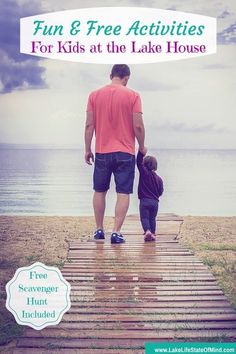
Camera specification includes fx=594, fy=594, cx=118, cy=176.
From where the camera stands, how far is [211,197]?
3.06 m

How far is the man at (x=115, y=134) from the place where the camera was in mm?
2887

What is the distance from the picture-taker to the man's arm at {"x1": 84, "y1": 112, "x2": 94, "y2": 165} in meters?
2.92

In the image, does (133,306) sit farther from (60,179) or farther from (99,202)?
(99,202)

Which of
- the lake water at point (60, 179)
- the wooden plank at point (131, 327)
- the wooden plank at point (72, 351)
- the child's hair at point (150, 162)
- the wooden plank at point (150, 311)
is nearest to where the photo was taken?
the wooden plank at point (72, 351)

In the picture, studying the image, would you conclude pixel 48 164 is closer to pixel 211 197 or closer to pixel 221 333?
pixel 211 197

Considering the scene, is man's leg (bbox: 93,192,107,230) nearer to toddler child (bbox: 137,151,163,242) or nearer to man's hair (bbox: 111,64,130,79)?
toddler child (bbox: 137,151,163,242)

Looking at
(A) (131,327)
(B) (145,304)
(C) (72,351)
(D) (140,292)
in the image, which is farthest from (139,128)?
(C) (72,351)

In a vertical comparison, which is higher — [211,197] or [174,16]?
[174,16]

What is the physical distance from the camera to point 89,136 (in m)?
2.99

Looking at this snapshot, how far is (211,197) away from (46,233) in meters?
1.56

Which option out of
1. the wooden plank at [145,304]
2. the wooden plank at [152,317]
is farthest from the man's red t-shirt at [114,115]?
the wooden plank at [152,317]

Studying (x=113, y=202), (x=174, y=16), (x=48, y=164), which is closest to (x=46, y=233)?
(x=113, y=202)

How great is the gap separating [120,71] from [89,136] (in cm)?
46

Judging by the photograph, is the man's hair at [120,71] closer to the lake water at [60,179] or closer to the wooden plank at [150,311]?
the lake water at [60,179]
